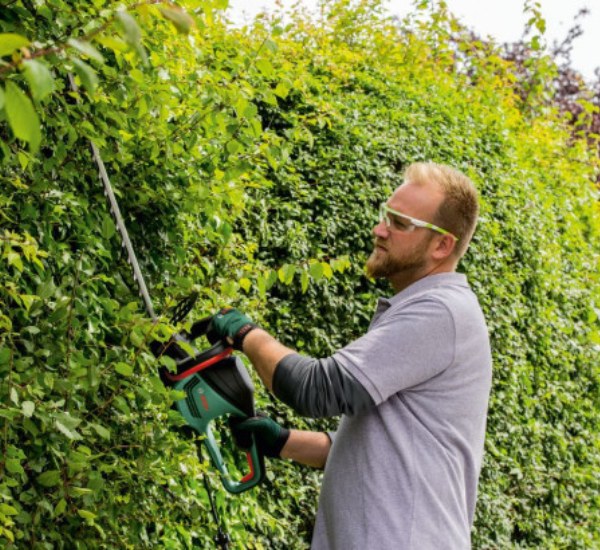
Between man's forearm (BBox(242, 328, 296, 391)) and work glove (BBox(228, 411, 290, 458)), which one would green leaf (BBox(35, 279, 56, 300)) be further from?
work glove (BBox(228, 411, 290, 458))

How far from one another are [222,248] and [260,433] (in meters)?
0.84

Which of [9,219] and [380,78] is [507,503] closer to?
[380,78]

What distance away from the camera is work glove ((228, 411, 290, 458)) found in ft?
8.59

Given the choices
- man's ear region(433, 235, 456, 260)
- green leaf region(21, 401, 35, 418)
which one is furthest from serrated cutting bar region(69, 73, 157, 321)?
man's ear region(433, 235, 456, 260)

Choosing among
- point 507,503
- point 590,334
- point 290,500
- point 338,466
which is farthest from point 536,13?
point 338,466

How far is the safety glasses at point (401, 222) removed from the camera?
265cm

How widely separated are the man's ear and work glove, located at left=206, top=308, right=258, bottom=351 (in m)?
0.65

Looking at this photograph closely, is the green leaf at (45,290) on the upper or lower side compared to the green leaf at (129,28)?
lower

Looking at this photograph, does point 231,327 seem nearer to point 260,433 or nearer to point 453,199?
point 260,433

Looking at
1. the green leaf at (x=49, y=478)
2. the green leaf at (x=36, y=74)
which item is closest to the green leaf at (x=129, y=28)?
the green leaf at (x=36, y=74)

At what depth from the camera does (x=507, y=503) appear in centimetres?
548

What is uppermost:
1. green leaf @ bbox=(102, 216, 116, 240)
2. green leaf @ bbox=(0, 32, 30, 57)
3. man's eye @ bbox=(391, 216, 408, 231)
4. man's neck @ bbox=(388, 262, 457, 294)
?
green leaf @ bbox=(0, 32, 30, 57)

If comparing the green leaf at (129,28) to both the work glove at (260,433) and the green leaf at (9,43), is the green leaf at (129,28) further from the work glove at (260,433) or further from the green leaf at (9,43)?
the work glove at (260,433)

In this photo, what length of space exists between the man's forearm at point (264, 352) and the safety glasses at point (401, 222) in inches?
23.5
